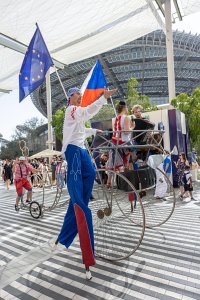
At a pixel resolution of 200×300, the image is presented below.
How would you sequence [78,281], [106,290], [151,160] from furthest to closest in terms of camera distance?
[151,160] < [78,281] < [106,290]

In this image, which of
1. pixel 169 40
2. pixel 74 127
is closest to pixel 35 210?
pixel 74 127

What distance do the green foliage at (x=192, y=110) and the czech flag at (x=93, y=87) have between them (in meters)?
12.1

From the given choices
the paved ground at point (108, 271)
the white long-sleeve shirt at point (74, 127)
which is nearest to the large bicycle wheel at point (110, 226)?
the paved ground at point (108, 271)

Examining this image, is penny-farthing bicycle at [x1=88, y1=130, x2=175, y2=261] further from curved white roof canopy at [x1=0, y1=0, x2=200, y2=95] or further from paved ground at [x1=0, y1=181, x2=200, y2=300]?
curved white roof canopy at [x1=0, y1=0, x2=200, y2=95]

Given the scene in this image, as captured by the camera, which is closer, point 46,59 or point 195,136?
point 46,59

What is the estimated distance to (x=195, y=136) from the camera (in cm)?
1662

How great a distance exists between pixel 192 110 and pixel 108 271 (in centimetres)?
1397

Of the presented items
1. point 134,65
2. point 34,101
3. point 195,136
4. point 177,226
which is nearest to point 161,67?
point 134,65

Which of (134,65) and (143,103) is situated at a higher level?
(134,65)

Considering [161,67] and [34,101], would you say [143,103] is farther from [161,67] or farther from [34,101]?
[34,101]

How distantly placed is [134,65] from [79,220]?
49.4 m

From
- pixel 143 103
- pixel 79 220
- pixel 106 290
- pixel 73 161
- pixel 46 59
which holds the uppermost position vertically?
pixel 143 103

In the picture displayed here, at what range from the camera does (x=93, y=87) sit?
15.9 ft

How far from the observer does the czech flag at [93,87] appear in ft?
15.8
